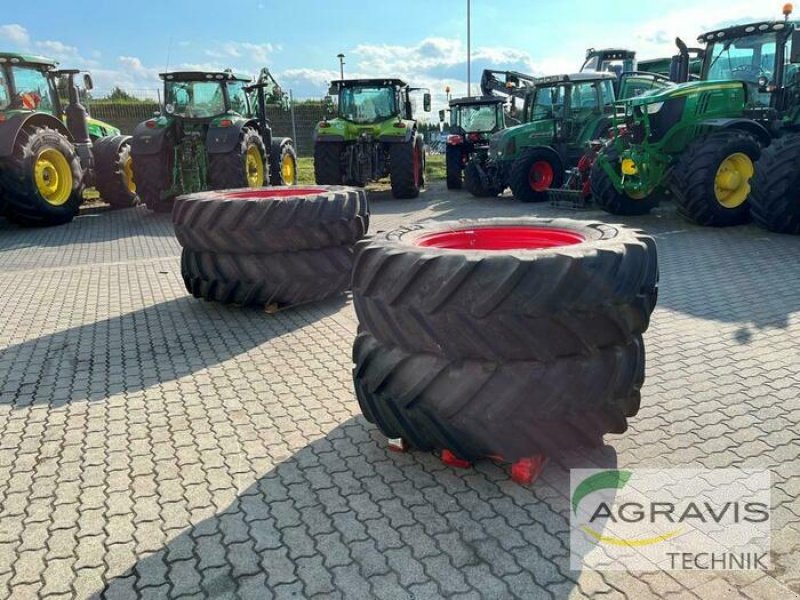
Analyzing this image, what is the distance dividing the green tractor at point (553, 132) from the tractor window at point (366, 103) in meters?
Result: 2.64

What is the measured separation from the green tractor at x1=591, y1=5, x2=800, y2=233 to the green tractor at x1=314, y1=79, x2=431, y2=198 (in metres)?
5.02

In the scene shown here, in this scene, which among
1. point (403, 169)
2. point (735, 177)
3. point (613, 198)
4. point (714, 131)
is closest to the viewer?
point (735, 177)

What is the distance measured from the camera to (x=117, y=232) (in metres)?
10.7

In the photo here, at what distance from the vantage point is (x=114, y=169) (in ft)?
42.4

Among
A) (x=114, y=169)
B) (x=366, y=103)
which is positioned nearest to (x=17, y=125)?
(x=114, y=169)

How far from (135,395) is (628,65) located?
54.7ft

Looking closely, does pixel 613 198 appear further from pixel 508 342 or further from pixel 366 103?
pixel 508 342

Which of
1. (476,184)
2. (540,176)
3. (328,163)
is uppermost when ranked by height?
(328,163)

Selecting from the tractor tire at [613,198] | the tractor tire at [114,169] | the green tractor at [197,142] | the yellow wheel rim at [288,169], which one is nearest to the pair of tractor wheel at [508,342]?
the tractor tire at [613,198]

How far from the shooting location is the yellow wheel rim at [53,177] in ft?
36.0

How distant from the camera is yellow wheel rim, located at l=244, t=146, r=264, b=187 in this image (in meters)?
12.4

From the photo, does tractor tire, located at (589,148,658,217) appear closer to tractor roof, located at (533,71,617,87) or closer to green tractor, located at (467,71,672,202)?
green tractor, located at (467,71,672,202)

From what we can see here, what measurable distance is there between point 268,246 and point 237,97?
8581 mm

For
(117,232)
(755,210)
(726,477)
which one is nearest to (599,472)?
(726,477)
